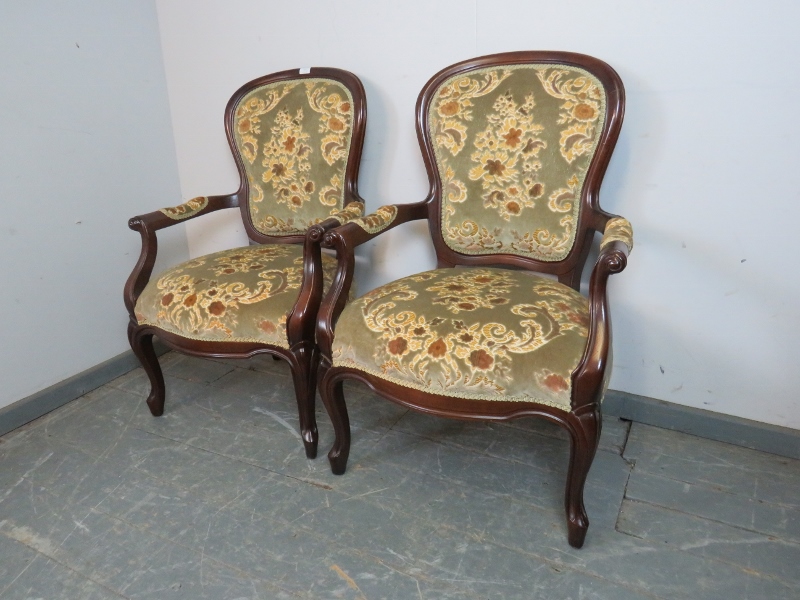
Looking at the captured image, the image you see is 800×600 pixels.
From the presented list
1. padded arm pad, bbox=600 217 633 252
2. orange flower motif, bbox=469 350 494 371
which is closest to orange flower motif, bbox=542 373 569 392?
orange flower motif, bbox=469 350 494 371

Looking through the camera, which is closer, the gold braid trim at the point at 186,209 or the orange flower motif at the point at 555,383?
the orange flower motif at the point at 555,383

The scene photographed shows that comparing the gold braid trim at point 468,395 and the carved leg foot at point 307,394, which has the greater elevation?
the gold braid trim at point 468,395

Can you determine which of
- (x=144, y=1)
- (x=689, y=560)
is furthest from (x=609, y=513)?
(x=144, y=1)

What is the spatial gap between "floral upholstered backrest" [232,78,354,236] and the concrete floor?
2.12 ft

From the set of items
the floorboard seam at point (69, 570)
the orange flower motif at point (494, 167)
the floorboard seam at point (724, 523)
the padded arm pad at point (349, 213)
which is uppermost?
the orange flower motif at point (494, 167)

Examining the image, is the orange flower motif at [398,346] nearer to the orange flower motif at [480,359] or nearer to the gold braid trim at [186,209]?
the orange flower motif at [480,359]

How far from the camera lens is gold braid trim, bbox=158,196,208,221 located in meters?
1.68

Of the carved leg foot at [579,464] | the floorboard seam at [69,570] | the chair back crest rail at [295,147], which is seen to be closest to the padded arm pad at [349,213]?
the chair back crest rail at [295,147]

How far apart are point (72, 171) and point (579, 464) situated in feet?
5.81

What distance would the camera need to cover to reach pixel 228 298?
4.62ft

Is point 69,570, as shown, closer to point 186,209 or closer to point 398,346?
point 398,346

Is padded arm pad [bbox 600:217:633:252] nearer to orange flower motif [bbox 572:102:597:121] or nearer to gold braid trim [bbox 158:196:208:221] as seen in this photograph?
orange flower motif [bbox 572:102:597:121]

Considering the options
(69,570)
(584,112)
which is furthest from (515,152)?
(69,570)

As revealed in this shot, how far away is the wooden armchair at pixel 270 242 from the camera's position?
1397 mm
